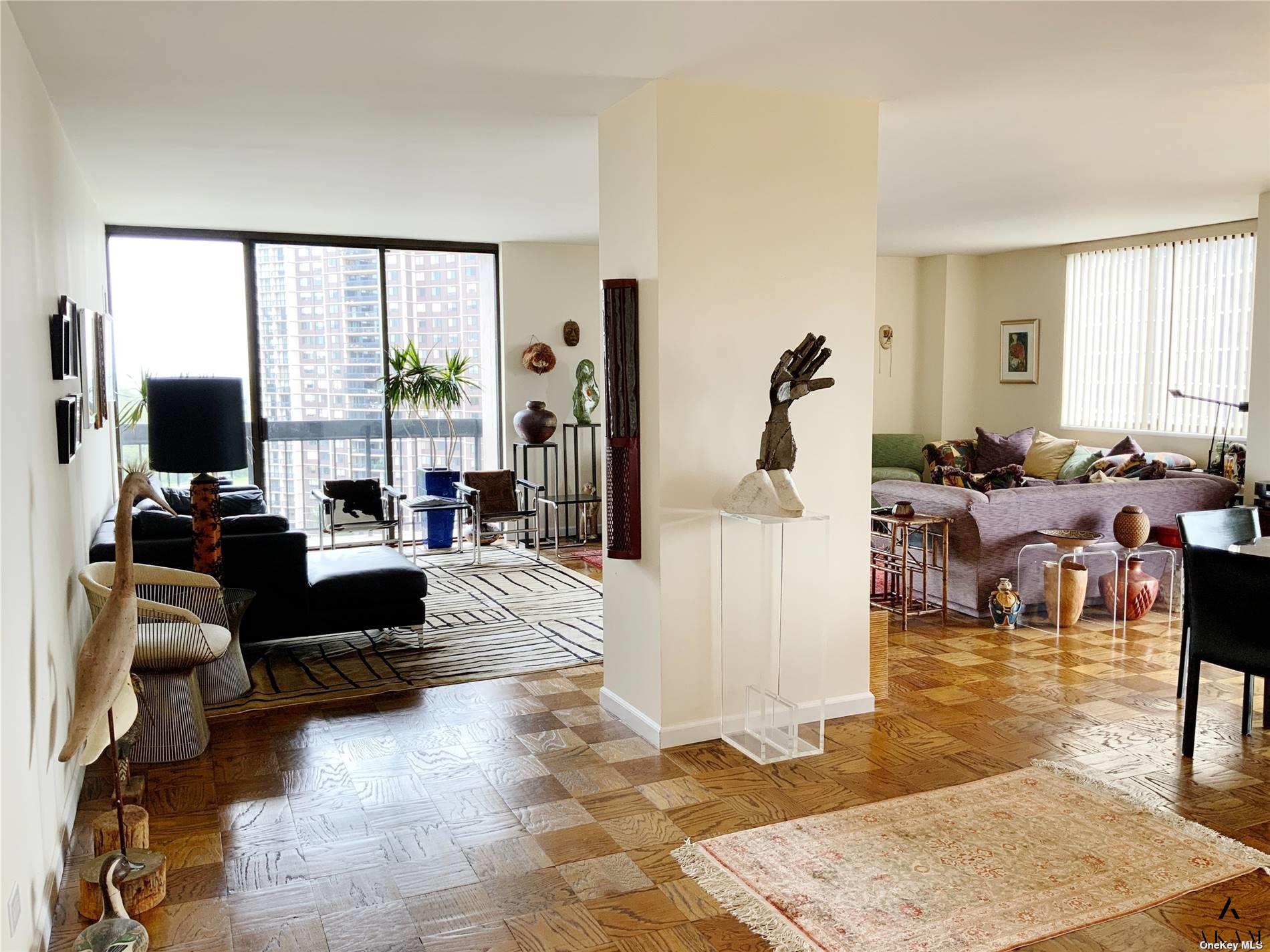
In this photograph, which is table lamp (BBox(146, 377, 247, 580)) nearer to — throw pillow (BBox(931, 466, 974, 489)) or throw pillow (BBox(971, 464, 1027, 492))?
throw pillow (BBox(931, 466, 974, 489))

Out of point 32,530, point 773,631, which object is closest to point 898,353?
point 773,631

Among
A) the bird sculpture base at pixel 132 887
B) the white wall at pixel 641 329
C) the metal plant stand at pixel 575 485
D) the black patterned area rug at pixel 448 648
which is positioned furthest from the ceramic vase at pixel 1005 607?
the bird sculpture base at pixel 132 887

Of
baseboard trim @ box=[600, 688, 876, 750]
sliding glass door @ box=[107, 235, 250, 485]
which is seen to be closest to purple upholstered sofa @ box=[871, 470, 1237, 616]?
baseboard trim @ box=[600, 688, 876, 750]

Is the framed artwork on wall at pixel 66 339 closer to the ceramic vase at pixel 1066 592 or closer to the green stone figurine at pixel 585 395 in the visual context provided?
the green stone figurine at pixel 585 395

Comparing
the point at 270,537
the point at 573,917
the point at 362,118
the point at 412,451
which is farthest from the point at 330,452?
the point at 573,917

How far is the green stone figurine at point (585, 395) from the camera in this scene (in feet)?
28.3

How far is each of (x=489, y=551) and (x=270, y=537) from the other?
11.6 ft

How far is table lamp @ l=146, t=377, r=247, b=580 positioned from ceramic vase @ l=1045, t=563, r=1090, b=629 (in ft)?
14.3

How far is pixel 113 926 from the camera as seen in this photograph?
2492 mm

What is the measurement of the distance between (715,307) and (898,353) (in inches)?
253

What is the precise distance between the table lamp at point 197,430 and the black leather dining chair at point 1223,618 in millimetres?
3760

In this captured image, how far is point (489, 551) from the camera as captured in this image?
26.9 feet

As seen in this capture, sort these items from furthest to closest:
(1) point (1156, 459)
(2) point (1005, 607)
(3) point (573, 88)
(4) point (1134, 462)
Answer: (1) point (1156, 459) < (4) point (1134, 462) < (2) point (1005, 607) < (3) point (573, 88)

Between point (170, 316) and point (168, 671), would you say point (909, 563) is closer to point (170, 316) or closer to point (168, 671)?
point (168, 671)
